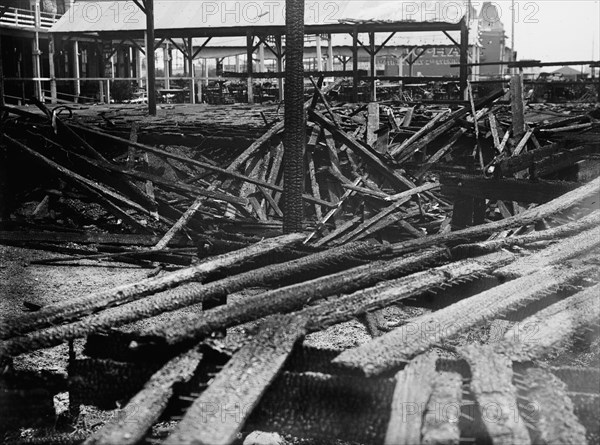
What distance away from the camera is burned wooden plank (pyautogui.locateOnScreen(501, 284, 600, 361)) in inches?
126

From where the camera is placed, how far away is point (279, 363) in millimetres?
3072

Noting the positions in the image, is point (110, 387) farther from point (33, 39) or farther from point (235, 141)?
point (33, 39)

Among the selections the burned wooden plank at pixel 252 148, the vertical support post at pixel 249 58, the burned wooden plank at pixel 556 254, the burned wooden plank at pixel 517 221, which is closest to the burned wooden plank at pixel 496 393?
the burned wooden plank at pixel 556 254

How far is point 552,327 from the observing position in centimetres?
348

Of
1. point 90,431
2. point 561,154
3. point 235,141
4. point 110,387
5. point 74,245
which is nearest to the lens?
point 110,387

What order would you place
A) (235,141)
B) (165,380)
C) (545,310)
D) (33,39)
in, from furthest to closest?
(33,39) → (235,141) → (545,310) → (165,380)

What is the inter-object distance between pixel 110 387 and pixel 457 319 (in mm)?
1650

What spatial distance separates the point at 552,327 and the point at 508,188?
402cm

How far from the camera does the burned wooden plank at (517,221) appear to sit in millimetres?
5379

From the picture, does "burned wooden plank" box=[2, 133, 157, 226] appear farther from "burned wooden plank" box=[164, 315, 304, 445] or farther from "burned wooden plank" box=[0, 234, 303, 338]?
"burned wooden plank" box=[164, 315, 304, 445]

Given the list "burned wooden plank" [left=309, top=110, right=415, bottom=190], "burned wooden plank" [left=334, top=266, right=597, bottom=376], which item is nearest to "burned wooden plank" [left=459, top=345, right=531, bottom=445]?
"burned wooden plank" [left=334, top=266, right=597, bottom=376]

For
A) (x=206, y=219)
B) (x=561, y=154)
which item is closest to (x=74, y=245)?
(x=206, y=219)

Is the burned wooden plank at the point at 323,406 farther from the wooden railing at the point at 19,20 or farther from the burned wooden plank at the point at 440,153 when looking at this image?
the wooden railing at the point at 19,20

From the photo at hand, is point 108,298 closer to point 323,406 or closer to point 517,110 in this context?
point 323,406
